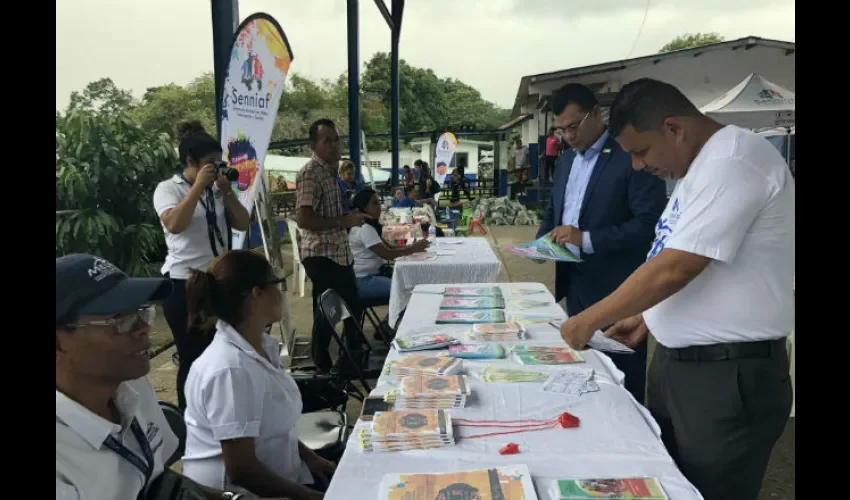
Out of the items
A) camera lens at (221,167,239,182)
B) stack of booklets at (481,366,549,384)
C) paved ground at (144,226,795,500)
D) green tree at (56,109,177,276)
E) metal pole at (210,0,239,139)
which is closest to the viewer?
stack of booklets at (481,366,549,384)

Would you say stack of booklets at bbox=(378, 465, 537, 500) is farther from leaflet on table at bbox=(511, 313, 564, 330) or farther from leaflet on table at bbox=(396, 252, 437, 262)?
leaflet on table at bbox=(396, 252, 437, 262)

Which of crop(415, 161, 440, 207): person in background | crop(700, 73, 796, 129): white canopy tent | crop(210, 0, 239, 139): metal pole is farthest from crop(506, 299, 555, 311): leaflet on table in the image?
crop(415, 161, 440, 207): person in background

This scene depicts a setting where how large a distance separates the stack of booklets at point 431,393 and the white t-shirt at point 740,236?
0.70 m

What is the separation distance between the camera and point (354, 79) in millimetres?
10562

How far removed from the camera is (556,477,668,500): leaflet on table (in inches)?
50.8

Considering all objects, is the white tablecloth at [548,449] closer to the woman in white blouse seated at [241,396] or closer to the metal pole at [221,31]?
the woman in white blouse seated at [241,396]

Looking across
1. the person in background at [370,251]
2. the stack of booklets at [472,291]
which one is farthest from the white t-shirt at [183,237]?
the person in background at [370,251]

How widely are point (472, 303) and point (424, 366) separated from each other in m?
1.05

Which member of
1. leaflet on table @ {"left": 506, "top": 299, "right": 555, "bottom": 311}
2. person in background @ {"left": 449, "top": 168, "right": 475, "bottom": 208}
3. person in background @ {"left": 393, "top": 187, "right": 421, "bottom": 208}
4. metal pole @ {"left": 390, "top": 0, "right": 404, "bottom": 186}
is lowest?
leaflet on table @ {"left": 506, "top": 299, "right": 555, "bottom": 311}

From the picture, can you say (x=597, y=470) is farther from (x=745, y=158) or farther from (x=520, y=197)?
(x=520, y=197)

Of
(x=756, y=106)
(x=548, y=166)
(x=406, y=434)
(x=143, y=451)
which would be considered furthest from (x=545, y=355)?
(x=548, y=166)

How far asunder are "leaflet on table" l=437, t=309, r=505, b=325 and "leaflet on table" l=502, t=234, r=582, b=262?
311 millimetres
